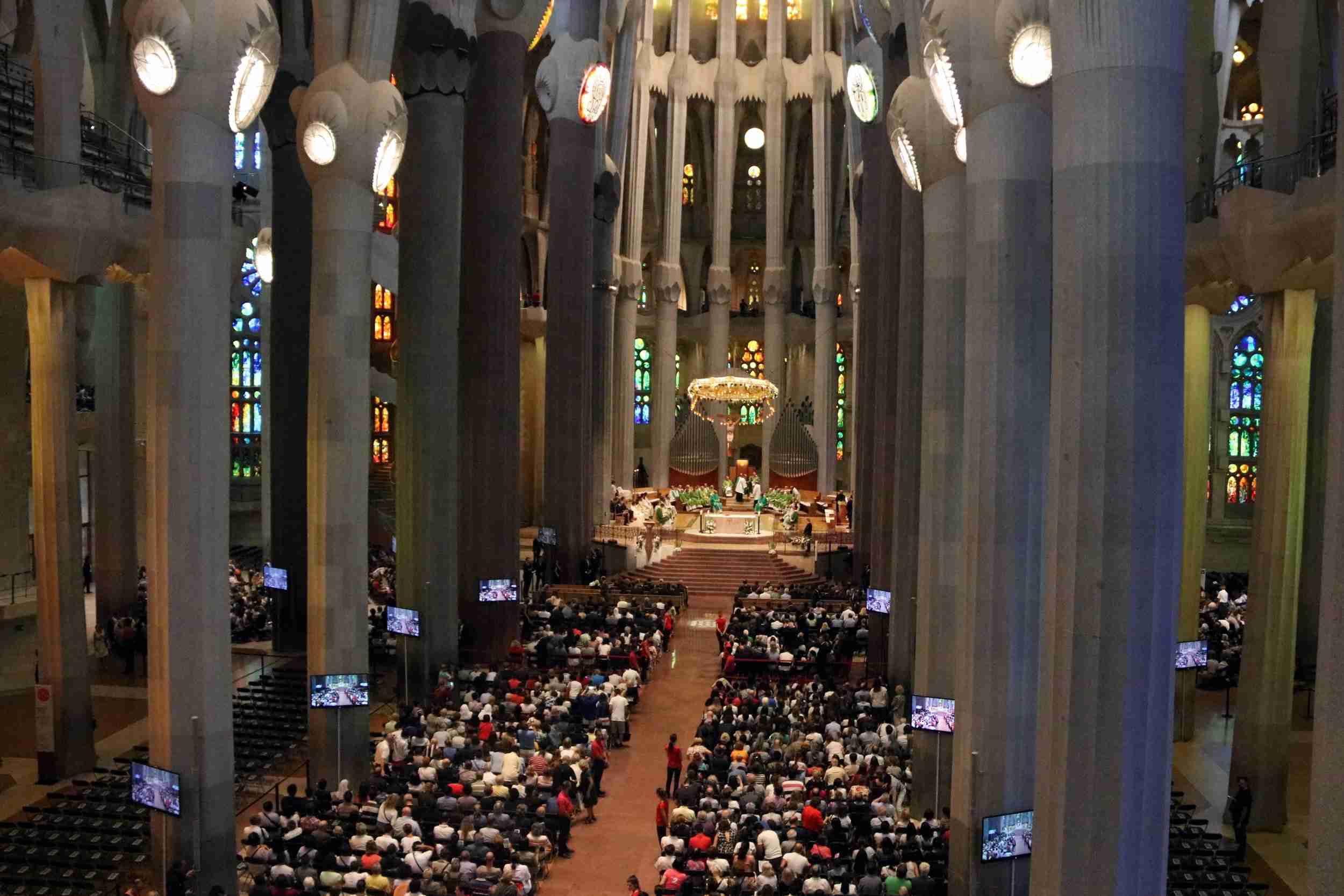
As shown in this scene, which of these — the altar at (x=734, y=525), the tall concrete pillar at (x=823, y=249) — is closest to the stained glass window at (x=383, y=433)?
the altar at (x=734, y=525)

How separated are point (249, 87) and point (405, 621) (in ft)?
31.5

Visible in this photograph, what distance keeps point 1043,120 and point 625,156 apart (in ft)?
113

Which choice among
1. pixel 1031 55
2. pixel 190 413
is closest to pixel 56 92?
pixel 190 413

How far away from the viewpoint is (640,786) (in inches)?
663

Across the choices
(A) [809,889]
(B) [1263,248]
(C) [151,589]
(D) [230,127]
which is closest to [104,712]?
(C) [151,589]

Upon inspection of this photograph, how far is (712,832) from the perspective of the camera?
42.4 ft

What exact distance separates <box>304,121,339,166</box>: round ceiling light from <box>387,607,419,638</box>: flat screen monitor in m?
7.70

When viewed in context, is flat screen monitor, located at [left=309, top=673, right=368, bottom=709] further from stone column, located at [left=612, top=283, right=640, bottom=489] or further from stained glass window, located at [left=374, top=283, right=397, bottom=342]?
stone column, located at [left=612, top=283, right=640, bottom=489]

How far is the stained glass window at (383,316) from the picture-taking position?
44.0 m

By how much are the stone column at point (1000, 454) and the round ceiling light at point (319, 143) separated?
29.2ft

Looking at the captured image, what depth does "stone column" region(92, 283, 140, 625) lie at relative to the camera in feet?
81.7

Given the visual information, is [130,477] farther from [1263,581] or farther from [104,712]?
[1263,581]

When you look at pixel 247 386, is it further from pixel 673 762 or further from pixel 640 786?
pixel 673 762

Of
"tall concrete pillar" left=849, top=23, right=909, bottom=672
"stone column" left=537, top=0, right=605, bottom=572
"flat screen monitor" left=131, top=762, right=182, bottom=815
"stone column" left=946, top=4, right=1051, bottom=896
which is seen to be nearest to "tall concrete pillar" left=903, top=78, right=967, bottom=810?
"stone column" left=946, top=4, right=1051, bottom=896
